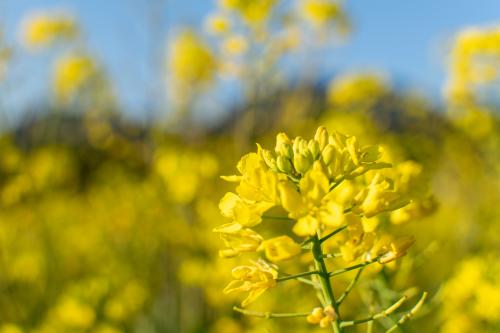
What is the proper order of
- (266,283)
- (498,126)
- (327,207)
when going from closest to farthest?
1. (327,207)
2. (266,283)
3. (498,126)

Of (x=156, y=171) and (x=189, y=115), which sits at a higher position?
(x=189, y=115)

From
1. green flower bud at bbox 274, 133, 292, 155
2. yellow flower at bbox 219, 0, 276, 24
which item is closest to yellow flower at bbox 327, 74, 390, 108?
yellow flower at bbox 219, 0, 276, 24

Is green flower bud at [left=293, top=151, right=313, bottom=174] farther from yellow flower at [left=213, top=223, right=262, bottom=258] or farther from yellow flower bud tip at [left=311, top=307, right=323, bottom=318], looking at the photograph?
yellow flower bud tip at [left=311, top=307, right=323, bottom=318]

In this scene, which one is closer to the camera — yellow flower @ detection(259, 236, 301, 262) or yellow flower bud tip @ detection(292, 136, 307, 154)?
yellow flower @ detection(259, 236, 301, 262)

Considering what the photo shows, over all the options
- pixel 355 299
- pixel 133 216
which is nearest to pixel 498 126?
pixel 355 299

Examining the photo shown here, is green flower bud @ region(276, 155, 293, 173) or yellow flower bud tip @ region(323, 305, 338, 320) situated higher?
green flower bud @ region(276, 155, 293, 173)

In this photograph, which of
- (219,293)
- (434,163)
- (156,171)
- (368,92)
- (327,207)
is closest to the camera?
(327,207)

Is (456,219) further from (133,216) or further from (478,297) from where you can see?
(478,297)
